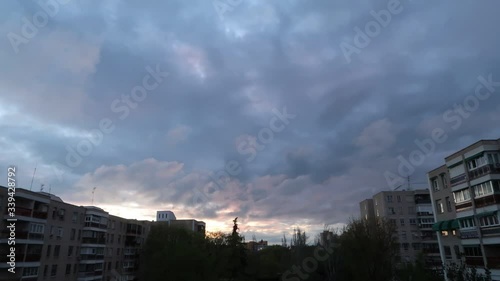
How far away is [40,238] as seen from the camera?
156 feet

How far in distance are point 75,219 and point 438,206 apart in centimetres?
5730

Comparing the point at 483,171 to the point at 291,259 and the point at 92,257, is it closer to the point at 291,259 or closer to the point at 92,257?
the point at 291,259

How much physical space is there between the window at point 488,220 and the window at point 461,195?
305cm

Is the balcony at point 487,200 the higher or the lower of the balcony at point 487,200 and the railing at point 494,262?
the higher

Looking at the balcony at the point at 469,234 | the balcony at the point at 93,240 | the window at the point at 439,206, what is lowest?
the balcony at the point at 469,234

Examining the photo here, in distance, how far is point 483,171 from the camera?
Answer: 1492 inches

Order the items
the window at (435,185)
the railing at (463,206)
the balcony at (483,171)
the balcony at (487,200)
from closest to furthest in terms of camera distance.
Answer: the balcony at (487,200)
the balcony at (483,171)
the railing at (463,206)
the window at (435,185)

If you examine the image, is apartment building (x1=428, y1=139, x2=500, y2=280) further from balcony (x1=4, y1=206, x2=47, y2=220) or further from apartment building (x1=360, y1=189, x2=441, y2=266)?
balcony (x1=4, y1=206, x2=47, y2=220)

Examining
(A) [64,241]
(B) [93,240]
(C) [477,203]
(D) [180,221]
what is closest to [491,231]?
(C) [477,203]

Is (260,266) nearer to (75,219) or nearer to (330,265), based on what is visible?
(330,265)

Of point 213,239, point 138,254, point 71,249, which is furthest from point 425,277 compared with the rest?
point 138,254

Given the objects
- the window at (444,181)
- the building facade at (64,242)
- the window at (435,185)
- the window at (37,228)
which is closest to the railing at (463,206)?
the window at (444,181)

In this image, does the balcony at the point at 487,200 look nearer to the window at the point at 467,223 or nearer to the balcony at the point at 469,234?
the window at the point at 467,223

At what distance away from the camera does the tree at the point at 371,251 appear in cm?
4584
